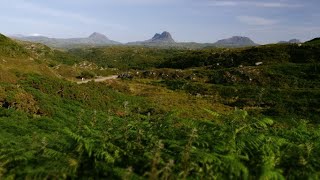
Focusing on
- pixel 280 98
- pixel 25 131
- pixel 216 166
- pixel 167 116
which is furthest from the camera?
pixel 280 98

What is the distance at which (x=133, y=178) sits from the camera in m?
6.25

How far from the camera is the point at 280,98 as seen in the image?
62.6m

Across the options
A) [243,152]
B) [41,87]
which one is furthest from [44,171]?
[41,87]

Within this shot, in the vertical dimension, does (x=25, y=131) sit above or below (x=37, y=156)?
below

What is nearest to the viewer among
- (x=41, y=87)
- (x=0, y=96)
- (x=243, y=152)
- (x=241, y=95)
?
(x=243, y=152)

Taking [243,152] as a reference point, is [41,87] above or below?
below

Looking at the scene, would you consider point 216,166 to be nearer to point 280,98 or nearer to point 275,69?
point 280,98

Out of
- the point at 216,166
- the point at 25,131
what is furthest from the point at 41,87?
the point at 216,166

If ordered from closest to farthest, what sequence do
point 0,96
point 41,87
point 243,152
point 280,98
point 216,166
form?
1. point 216,166
2. point 243,152
3. point 0,96
4. point 41,87
5. point 280,98

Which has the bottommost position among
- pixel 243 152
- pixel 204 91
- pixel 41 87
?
pixel 204 91

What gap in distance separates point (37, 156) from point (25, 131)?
16338 millimetres

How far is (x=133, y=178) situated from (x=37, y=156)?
186 cm

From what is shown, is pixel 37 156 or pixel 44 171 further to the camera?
pixel 37 156

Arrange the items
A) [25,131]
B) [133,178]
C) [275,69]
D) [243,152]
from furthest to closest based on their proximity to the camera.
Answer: [275,69]
[25,131]
[243,152]
[133,178]
